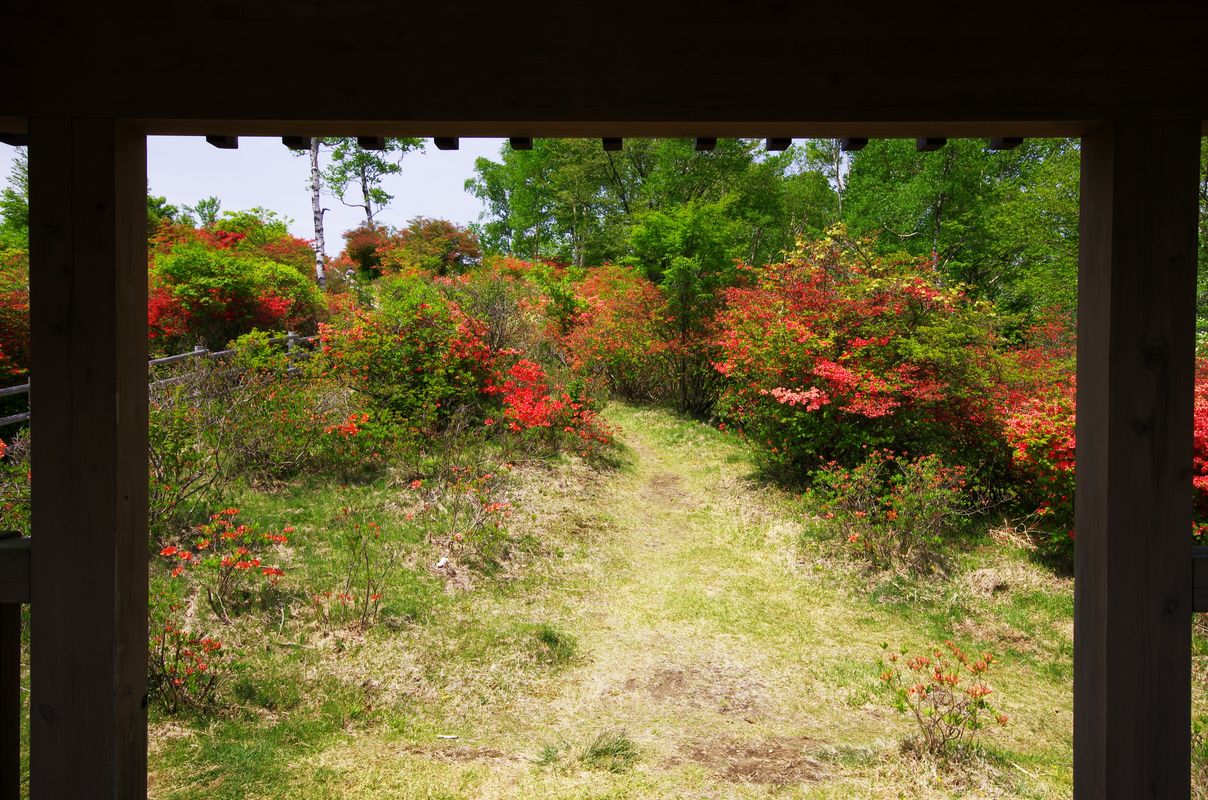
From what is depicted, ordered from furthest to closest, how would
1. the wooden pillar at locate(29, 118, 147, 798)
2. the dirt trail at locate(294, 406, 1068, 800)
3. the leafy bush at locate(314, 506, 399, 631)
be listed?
the leafy bush at locate(314, 506, 399, 631) < the dirt trail at locate(294, 406, 1068, 800) < the wooden pillar at locate(29, 118, 147, 798)

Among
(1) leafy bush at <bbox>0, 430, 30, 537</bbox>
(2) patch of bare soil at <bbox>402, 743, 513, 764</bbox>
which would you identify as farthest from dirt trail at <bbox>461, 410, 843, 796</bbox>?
(1) leafy bush at <bbox>0, 430, 30, 537</bbox>

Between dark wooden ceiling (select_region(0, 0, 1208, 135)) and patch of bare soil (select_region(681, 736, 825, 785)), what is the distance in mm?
3516

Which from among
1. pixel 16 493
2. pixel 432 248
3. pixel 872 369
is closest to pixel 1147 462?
pixel 16 493

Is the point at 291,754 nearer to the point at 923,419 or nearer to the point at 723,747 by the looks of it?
the point at 723,747

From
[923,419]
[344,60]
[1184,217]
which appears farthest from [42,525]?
[923,419]

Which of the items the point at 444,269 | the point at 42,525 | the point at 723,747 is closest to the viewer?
the point at 42,525

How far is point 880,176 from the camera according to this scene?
61.8 ft

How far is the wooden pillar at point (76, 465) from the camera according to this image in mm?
1643

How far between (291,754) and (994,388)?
27.7ft

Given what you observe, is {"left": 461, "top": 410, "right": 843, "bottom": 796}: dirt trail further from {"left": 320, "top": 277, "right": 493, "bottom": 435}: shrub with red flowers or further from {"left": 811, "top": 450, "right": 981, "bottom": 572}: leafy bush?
{"left": 320, "top": 277, "right": 493, "bottom": 435}: shrub with red flowers

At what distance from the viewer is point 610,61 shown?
5.47ft

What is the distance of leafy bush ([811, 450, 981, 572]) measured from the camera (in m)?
7.30

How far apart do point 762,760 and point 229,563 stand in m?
4.03

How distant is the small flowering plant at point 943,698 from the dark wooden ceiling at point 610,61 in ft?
10.5
